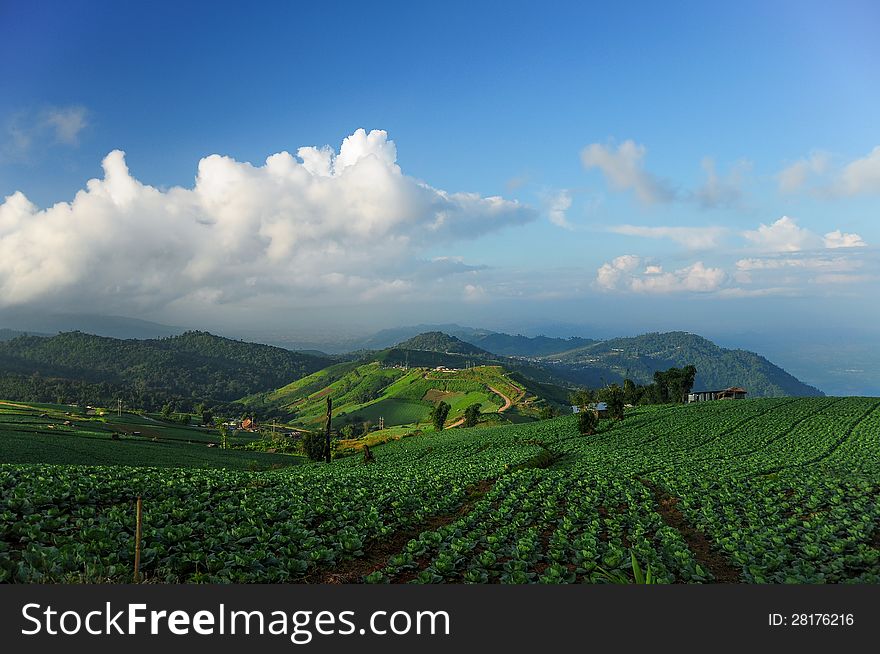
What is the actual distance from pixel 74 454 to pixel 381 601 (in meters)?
48.6

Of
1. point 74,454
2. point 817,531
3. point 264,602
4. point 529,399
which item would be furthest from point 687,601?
point 529,399

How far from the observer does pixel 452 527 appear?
1455 centimetres

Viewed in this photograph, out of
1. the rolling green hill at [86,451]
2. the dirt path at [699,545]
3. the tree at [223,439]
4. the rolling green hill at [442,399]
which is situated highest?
the dirt path at [699,545]

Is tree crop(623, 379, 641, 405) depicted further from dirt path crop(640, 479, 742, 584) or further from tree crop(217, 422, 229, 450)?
dirt path crop(640, 479, 742, 584)

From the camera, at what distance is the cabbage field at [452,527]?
35.2 feet

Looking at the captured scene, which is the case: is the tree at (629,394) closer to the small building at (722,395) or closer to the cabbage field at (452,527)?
the small building at (722,395)

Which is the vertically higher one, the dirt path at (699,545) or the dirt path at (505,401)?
the dirt path at (699,545)

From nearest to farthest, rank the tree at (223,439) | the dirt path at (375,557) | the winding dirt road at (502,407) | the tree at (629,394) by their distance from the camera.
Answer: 1. the dirt path at (375,557)
2. the tree at (223,439)
3. the tree at (629,394)
4. the winding dirt road at (502,407)

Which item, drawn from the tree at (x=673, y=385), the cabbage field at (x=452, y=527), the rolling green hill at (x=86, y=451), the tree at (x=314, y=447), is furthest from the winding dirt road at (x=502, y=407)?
the cabbage field at (x=452, y=527)

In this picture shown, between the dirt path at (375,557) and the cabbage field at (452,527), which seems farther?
the dirt path at (375,557)

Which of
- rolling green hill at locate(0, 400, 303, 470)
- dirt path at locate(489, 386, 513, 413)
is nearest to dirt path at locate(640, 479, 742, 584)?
rolling green hill at locate(0, 400, 303, 470)

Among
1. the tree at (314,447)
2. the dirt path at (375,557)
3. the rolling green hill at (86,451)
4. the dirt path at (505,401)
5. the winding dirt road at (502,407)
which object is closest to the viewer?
the dirt path at (375,557)

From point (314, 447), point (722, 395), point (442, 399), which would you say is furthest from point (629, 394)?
point (314, 447)

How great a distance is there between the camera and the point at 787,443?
157ft
